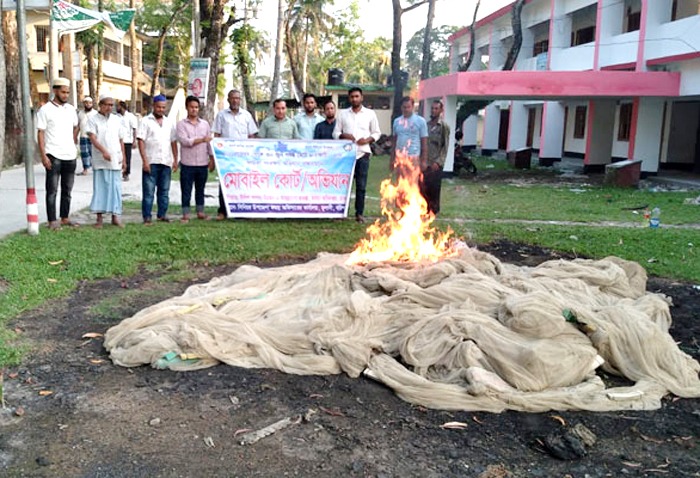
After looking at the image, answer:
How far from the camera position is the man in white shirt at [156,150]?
9.22 m

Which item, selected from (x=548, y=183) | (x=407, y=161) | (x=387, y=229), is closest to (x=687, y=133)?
(x=548, y=183)

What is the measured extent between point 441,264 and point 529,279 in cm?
72

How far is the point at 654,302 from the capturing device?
540 centimetres

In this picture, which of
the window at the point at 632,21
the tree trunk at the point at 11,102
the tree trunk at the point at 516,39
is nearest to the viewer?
the tree trunk at the point at 11,102

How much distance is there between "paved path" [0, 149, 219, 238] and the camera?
31.6 feet

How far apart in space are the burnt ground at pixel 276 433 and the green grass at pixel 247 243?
2.65ft

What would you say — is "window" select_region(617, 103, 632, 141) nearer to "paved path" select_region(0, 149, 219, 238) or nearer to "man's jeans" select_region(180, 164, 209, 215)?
"paved path" select_region(0, 149, 219, 238)

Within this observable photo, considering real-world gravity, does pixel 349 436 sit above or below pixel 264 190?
below

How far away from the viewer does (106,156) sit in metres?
8.84

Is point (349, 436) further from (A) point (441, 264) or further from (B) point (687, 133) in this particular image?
(B) point (687, 133)

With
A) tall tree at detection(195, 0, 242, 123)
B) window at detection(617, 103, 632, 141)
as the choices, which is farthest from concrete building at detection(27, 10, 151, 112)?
window at detection(617, 103, 632, 141)

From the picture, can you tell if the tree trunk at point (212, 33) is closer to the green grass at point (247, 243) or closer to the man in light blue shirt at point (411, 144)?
the green grass at point (247, 243)

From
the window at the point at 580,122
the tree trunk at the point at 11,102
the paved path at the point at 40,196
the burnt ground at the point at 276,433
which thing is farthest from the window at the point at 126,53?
the burnt ground at the point at 276,433

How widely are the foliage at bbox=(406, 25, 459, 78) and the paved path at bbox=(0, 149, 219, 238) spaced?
50421mm
